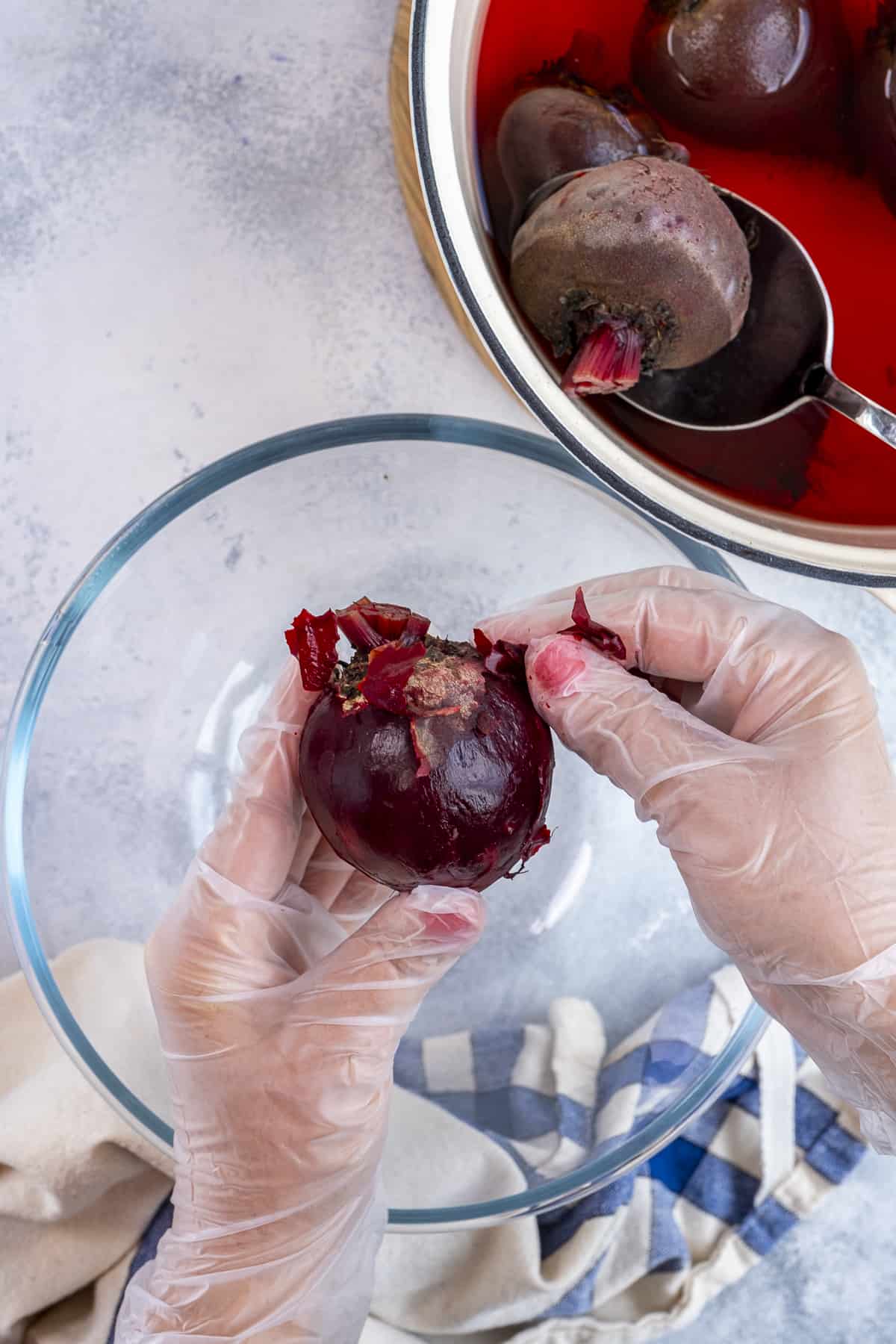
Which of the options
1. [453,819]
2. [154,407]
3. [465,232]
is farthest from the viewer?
[154,407]

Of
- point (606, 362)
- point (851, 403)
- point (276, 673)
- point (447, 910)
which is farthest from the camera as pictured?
point (276, 673)

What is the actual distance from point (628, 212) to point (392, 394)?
17.8 inches

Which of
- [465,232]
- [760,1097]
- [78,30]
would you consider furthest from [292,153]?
[760,1097]

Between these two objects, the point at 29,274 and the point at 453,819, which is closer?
the point at 453,819

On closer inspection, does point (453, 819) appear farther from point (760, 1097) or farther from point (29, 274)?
point (29, 274)

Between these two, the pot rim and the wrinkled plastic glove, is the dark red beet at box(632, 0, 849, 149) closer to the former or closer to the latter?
the pot rim

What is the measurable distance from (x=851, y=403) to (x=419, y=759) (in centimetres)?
74

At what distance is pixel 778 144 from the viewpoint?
1355mm

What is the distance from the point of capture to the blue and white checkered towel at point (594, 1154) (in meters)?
1.45

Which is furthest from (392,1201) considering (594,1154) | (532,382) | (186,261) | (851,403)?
(186,261)

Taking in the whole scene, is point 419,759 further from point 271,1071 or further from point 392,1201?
point 392,1201

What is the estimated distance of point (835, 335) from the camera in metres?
1.39

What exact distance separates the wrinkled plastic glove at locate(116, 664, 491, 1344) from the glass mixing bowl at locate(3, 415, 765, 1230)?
0.18 m

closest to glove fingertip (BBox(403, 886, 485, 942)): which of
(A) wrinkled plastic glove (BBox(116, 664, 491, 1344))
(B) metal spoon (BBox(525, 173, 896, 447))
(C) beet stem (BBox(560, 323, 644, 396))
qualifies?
(A) wrinkled plastic glove (BBox(116, 664, 491, 1344))
